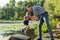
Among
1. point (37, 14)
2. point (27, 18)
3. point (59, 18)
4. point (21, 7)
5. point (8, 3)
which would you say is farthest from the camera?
point (8, 3)

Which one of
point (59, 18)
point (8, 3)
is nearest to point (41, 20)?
point (59, 18)

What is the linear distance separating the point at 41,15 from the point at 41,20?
15cm

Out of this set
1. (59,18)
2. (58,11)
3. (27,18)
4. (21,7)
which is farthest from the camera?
(21,7)

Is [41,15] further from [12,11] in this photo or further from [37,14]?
[12,11]

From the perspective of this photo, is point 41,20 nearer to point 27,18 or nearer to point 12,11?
point 27,18

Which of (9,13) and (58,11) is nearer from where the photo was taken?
(58,11)

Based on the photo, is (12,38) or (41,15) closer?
(41,15)

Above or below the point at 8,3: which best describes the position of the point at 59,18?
below

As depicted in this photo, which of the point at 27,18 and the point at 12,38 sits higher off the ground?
the point at 27,18

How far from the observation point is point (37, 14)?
3459mm

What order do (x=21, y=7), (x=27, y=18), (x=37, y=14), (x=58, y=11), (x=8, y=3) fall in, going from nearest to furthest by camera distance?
(x=27, y=18), (x=37, y=14), (x=58, y=11), (x=21, y=7), (x=8, y=3)

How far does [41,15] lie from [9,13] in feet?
32.9

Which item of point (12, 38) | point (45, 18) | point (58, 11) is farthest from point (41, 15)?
point (58, 11)

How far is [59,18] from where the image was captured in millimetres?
10047
